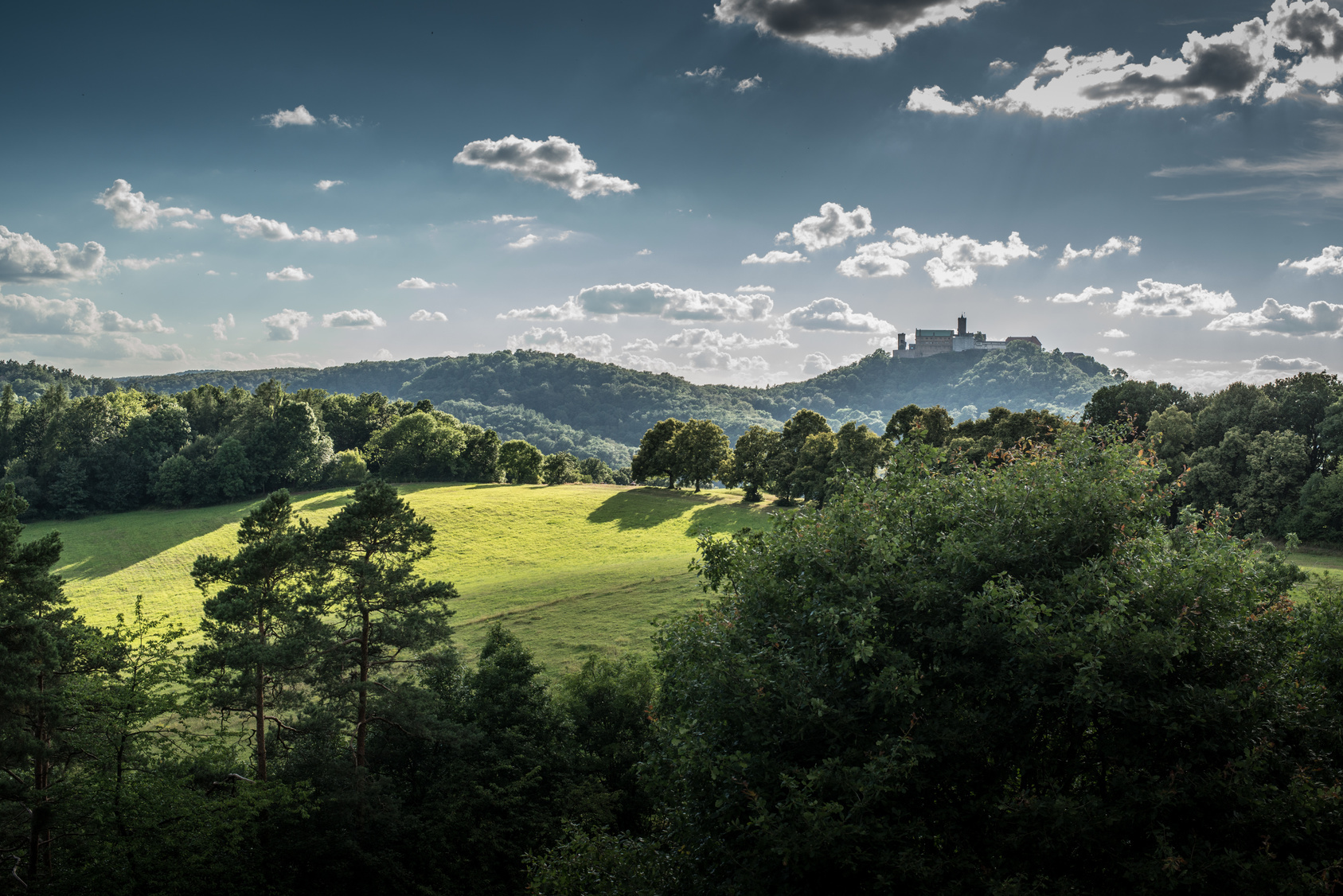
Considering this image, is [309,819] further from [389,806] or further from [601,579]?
[601,579]

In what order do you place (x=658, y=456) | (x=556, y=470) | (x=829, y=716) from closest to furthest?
1. (x=829, y=716)
2. (x=658, y=456)
3. (x=556, y=470)

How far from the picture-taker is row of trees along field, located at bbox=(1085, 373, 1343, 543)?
46.7 metres

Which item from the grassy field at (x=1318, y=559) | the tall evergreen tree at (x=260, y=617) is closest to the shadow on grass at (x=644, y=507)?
the tall evergreen tree at (x=260, y=617)

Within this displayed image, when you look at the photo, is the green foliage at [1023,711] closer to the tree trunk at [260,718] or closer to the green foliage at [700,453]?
the tree trunk at [260,718]

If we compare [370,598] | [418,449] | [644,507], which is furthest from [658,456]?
[370,598]

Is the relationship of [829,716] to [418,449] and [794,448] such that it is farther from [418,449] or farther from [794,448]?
[418,449]

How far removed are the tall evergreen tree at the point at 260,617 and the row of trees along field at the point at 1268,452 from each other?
49.1m

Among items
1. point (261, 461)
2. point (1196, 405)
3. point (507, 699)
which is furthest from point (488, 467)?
point (1196, 405)

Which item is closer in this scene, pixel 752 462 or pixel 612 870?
pixel 612 870

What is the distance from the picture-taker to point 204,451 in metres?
85.6

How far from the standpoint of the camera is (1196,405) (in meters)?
62.8

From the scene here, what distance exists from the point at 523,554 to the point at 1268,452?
58696mm

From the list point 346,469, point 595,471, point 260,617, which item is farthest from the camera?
point 595,471

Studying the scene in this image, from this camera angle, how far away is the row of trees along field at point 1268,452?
46.7m
